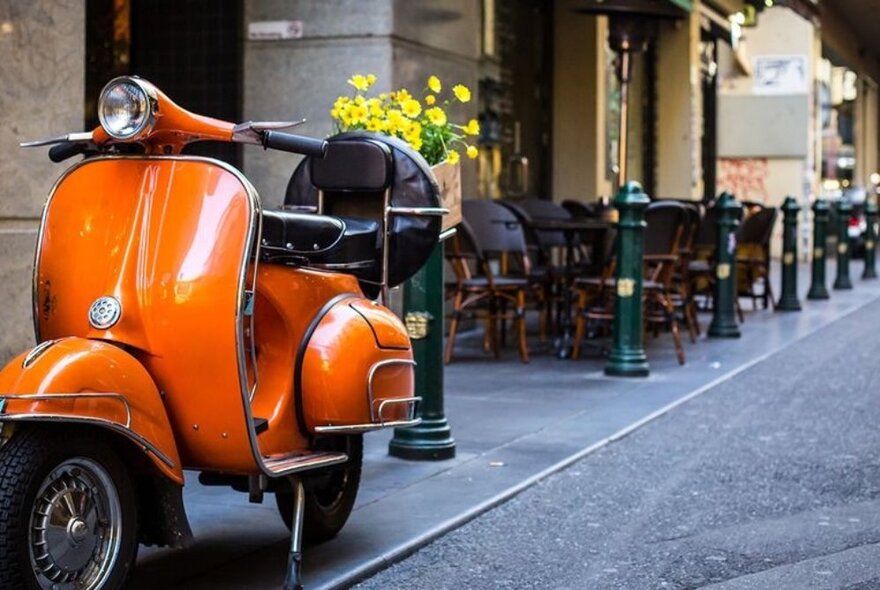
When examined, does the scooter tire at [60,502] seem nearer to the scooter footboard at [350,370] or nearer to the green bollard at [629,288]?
the scooter footboard at [350,370]

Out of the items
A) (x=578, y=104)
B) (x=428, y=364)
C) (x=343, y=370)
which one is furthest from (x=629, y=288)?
(x=578, y=104)

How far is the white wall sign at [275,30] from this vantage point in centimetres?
1134

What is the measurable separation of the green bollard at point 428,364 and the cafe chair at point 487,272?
3792 mm

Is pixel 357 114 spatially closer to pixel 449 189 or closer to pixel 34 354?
pixel 449 189

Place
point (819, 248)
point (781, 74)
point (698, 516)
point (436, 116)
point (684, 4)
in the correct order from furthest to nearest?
point (781, 74) < point (819, 248) < point (684, 4) < point (436, 116) < point (698, 516)

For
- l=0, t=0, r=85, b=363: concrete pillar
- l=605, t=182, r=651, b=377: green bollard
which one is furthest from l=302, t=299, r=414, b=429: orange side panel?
l=605, t=182, r=651, b=377: green bollard

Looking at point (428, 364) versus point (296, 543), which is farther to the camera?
point (428, 364)

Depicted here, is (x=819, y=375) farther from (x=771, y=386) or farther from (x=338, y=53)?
(x=338, y=53)

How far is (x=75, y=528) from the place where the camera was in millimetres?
4027

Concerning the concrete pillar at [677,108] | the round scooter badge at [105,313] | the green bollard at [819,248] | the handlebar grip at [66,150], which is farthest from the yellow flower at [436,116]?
the concrete pillar at [677,108]

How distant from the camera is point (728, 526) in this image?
579 cm

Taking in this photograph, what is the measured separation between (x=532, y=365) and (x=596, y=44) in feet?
23.9

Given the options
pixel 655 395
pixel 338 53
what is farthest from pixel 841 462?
pixel 338 53

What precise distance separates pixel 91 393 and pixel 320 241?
3.75 ft
